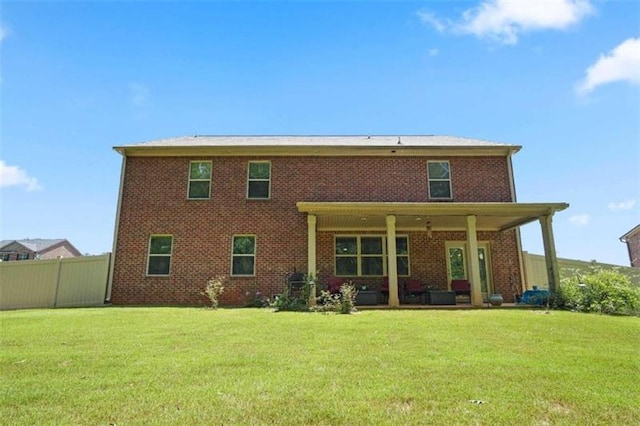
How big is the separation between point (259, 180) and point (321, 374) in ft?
35.1

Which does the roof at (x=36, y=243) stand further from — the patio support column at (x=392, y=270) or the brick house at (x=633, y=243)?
the brick house at (x=633, y=243)

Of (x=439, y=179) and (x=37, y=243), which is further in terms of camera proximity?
(x=37, y=243)

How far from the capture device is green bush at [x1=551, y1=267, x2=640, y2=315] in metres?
10.0

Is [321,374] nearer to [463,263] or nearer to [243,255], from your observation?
[243,255]

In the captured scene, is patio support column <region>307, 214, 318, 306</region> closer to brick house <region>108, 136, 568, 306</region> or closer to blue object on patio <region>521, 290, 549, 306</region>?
brick house <region>108, 136, 568, 306</region>

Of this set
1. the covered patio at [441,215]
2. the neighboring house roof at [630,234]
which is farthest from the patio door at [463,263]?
the neighboring house roof at [630,234]

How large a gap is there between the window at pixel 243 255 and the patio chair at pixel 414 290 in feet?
18.1

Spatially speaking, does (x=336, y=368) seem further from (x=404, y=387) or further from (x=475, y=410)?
(x=475, y=410)

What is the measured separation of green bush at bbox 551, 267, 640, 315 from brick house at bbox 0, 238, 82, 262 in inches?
1651

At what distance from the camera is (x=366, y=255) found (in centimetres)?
1375

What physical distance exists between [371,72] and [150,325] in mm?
10114

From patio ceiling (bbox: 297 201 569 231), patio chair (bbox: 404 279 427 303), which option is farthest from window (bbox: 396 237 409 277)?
patio ceiling (bbox: 297 201 569 231)

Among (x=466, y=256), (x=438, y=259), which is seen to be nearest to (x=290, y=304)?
(x=438, y=259)

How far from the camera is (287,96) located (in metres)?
14.6
